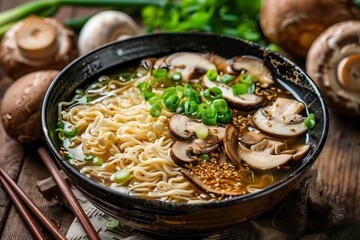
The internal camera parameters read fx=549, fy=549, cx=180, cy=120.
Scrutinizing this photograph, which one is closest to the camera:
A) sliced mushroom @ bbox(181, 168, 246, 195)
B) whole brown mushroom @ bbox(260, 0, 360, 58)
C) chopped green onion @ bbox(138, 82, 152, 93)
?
sliced mushroom @ bbox(181, 168, 246, 195)

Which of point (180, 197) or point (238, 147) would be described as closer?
point (180, 197)

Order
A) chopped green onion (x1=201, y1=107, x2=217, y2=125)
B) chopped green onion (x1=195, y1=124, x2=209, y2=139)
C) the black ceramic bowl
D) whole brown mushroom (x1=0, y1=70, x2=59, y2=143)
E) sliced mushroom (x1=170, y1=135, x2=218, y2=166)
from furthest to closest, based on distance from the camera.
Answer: whole brown mushroom (x1=0, y1=70, x2=59, y2=143), chopped green onion (x1=201, y1=107, x2=217, y2=125), chopped green onion (x1=195, y1=124, x2=209, y2=139), sliced mushroom (x1=170, y1=135, x2=218, y2=166), the black ceramic bowl

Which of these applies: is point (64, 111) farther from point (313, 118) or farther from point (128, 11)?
point (128, 11)

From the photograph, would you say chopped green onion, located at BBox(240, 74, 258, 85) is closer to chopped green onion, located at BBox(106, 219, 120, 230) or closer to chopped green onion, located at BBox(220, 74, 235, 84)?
chopped green onion, located at BBox(220, 74, 235, 84)

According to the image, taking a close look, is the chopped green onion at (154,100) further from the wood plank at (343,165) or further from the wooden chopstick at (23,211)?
the wood plank at (343,165)

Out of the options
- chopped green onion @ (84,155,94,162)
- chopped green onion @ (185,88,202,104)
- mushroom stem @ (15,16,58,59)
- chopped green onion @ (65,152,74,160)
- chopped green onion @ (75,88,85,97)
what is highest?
chopped green onion @ (185,88,202,104)

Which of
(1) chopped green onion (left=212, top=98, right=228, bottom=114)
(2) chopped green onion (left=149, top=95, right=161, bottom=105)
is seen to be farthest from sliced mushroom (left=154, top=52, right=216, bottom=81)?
(1) chopped green onion (left=212, top=98, right=228, bottom=114)

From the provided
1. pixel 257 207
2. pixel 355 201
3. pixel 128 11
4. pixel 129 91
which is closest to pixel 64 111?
pixel 129 91

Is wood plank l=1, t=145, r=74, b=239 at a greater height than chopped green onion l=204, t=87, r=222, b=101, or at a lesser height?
lesser
